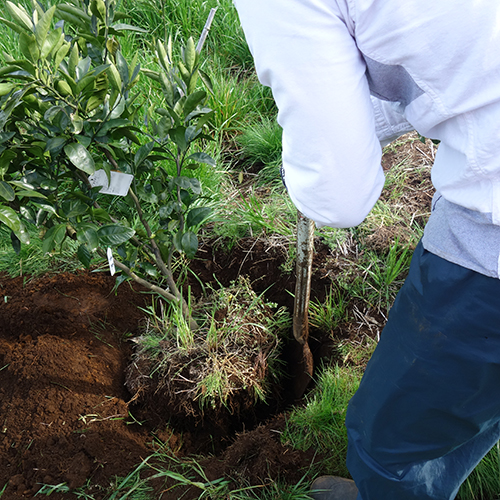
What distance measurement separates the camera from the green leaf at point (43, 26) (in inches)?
37.6

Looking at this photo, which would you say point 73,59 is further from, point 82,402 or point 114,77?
point 82,402

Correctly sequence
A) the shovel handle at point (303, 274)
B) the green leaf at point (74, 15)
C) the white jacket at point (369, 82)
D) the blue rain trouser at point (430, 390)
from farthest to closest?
1. the shovel handle at point (303, 274)
2. the green leaf at point (74, 15)
3. the blue rain trouser at point (430, 390)
4. the white jacket at point (369, 82)

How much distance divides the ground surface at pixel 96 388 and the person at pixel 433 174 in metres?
0.61

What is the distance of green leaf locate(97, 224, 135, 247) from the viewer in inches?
54.3

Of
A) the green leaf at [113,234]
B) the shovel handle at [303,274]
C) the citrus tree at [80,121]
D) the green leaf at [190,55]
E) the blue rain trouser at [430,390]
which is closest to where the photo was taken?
the blue rain trouser at [430,390]

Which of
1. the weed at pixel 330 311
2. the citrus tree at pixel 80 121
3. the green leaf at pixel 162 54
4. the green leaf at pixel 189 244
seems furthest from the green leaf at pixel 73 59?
the weed at pixel 330 311

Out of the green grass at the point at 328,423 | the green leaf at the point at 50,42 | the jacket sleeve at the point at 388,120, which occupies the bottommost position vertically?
the green grass at the point at 328,423

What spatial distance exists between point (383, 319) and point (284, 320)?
44 centimetres

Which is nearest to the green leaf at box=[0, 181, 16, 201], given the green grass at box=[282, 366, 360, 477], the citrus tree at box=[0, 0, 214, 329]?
the citrus tree at box=[0, 0, 214, 329]

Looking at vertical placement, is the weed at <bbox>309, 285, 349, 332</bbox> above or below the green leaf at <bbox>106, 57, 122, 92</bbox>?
below

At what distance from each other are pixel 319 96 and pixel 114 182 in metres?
0.83

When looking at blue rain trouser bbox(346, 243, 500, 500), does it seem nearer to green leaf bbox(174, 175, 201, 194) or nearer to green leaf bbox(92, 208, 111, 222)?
green leaf bbox(174, 175, 201, 194)

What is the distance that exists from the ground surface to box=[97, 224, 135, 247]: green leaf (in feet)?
2.39

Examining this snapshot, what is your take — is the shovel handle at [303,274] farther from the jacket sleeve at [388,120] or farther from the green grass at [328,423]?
the jacket sleeve at [388,120]
